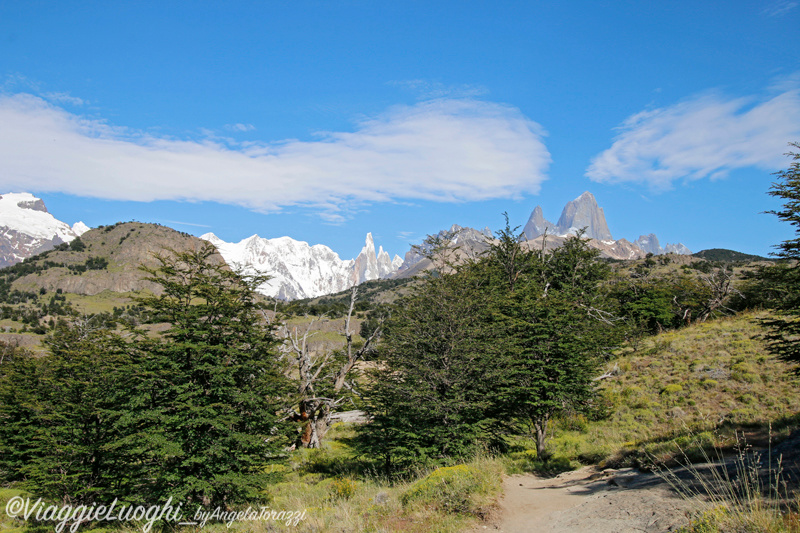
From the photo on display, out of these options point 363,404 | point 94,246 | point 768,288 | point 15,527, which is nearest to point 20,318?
point 94,246

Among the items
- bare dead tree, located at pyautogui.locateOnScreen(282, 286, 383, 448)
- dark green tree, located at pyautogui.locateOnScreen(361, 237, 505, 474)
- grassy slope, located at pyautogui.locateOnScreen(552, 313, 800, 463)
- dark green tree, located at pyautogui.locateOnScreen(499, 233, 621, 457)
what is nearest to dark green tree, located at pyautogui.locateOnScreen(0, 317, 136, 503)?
dark green tree, located at pyautogui.locateOnScreen(361, 237, 505, 474)

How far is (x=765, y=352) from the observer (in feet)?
79.4

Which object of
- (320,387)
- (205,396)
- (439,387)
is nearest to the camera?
(205,396)

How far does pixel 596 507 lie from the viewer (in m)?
8.36

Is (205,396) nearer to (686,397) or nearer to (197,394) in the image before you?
(197,394)

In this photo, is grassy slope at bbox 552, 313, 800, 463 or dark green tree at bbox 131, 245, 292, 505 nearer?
dark green tree at bbox 131, 245, 292, 505

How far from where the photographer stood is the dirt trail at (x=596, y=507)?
695cm

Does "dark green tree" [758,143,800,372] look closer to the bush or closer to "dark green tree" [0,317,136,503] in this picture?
the bush

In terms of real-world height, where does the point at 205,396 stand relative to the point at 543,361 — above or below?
below

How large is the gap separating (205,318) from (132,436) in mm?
3646

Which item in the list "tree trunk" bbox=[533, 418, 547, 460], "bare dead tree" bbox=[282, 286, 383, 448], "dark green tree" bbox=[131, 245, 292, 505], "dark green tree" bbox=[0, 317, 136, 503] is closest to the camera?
"dark green tree" bbox=[131, 245, 292, 505]

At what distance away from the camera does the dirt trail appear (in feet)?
22.8

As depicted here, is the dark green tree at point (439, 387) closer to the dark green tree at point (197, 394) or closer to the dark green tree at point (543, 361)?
the dark green tree at point (543, 361)

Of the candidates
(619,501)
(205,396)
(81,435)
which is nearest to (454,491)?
(619,501)
